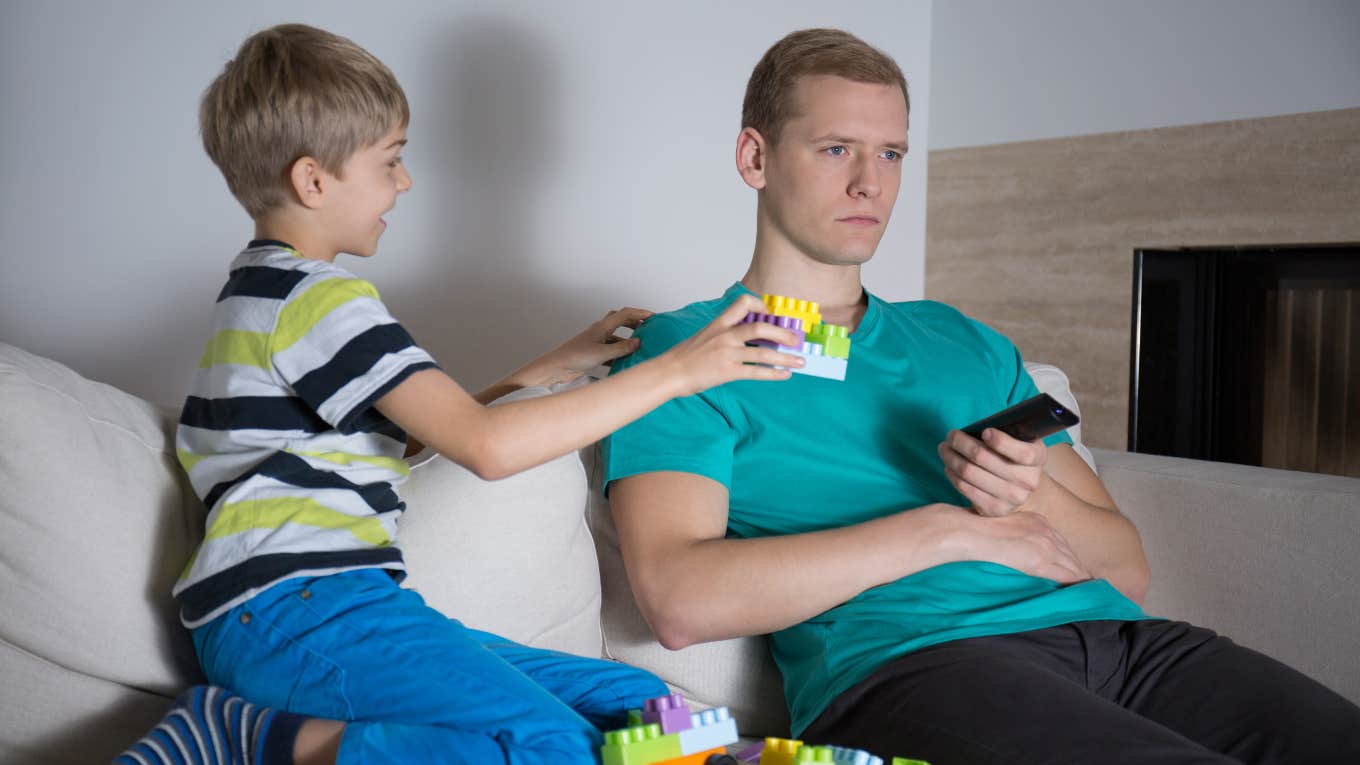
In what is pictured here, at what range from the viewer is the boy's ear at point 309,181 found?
3.88 ft

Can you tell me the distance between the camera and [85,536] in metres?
1.17

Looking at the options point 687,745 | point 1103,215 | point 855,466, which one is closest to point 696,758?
point 687,745

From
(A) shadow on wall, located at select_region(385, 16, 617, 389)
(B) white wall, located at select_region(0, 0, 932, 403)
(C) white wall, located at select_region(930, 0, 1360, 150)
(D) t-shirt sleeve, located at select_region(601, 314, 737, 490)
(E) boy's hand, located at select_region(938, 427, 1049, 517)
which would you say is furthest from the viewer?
(C) white wall, located at select_region(930, 0, 1360, 150)

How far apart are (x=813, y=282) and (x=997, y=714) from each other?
0.70 m

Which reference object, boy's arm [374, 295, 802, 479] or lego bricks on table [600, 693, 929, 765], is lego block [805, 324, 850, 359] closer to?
boy's arm [374, 295, 802, 479]

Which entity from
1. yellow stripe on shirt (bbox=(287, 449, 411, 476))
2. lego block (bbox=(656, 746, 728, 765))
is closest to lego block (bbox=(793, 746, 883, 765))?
lego block (bbox=(656, 746, 728, 765))

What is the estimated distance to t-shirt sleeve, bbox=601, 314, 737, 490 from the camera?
56.2 inches

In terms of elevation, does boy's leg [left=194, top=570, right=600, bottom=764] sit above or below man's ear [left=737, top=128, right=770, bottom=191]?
below

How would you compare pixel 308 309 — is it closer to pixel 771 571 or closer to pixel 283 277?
pixel 283 277

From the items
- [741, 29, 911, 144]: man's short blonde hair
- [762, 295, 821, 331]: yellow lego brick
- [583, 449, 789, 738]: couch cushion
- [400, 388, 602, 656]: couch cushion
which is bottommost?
[583, 449, 789, 738]: couch cushion

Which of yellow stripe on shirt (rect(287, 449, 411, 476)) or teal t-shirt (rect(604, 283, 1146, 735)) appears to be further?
teal t-shirt (rect(604, 283, 1146, 735))

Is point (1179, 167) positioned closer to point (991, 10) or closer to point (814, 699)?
point (991, 10)

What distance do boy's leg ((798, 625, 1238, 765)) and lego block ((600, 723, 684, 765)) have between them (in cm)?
29

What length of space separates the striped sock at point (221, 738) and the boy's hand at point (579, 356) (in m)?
0.62
